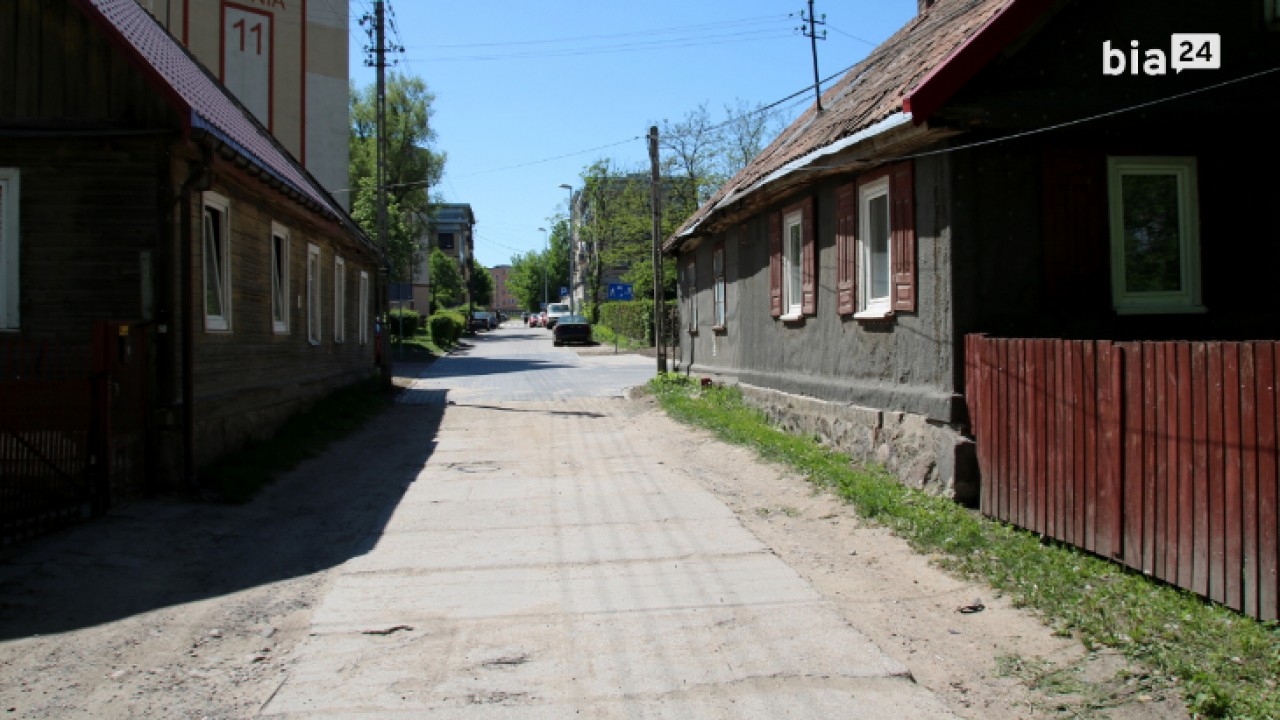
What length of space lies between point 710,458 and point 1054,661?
269 inches

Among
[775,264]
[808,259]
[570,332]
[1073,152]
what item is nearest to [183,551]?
[808,259]

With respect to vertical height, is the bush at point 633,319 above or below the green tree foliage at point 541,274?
below

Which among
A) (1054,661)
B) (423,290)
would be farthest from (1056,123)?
(423,290)

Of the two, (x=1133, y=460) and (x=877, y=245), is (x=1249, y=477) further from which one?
(x=877, y=245)

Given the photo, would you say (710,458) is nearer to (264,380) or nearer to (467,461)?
(467,461)

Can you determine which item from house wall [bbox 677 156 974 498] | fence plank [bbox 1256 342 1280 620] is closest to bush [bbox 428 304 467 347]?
house wall [bbox 677 156 974 498]

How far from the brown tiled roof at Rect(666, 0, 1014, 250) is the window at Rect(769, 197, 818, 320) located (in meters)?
0.64

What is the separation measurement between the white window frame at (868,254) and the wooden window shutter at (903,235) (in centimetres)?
36

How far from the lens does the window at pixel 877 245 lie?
8914 mm

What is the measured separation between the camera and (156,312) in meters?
8.96

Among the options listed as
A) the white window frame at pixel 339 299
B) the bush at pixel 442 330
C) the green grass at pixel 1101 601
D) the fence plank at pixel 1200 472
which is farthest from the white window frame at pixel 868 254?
the bush at pixel 442 330

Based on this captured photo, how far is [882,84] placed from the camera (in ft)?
34.8

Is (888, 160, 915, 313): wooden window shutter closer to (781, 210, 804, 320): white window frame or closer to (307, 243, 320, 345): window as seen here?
(781, 210, 804, 320): white window frame

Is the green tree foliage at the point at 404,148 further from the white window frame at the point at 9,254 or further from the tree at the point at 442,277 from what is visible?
the white window frame at the point at 9,254
